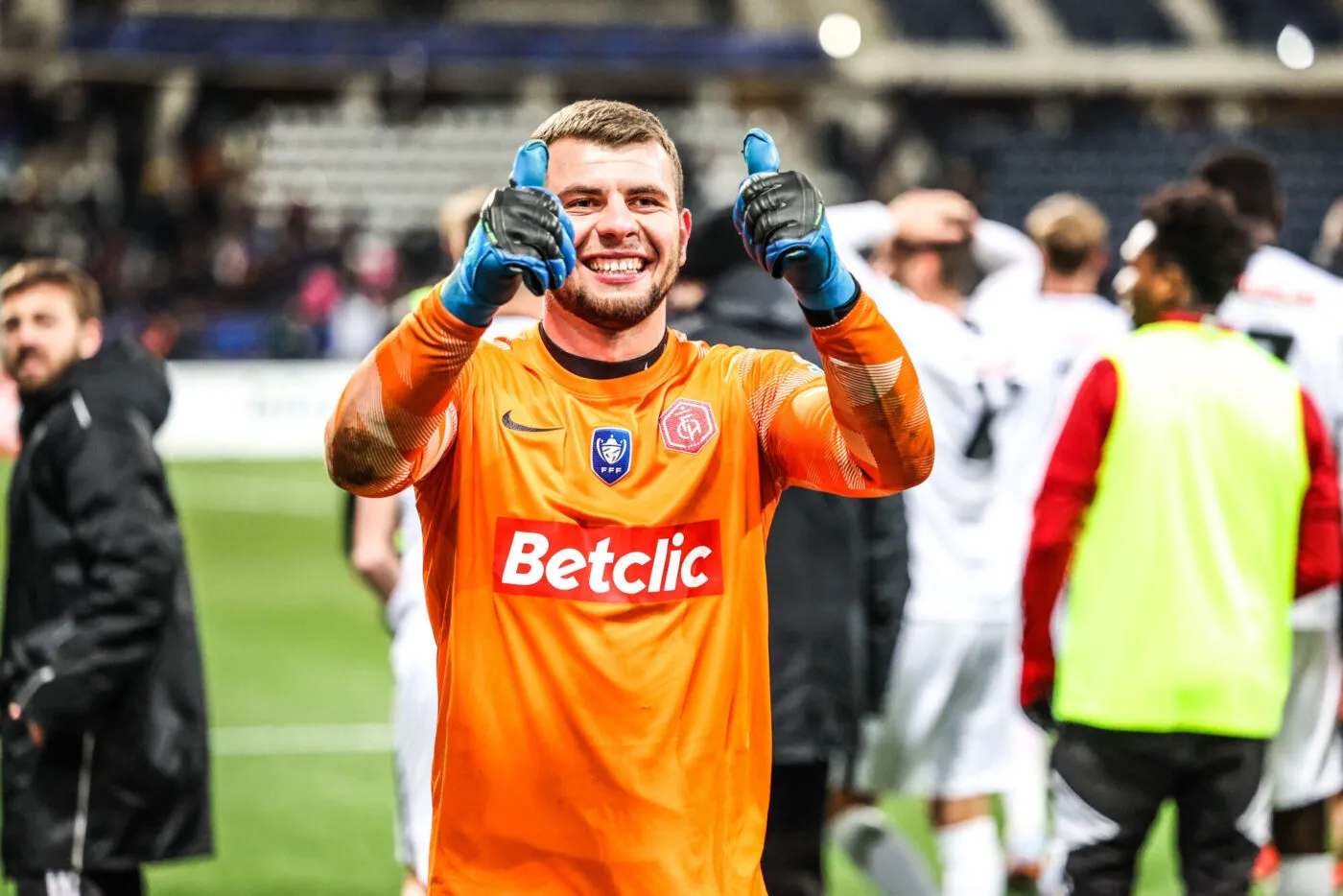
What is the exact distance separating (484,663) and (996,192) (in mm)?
26947

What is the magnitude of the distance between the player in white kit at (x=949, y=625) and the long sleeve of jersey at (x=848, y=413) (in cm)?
238

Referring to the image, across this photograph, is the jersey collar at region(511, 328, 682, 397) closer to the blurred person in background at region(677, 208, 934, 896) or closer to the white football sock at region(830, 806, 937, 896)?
the blurred person in background at region(677, 208, 934, 896)

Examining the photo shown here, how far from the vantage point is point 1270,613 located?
425 cm

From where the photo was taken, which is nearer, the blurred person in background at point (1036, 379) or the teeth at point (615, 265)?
the teeth at point (615, 265)

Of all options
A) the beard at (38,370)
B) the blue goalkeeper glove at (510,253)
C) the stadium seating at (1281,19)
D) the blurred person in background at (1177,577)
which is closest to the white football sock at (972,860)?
the blurred person in background at (1177,577)

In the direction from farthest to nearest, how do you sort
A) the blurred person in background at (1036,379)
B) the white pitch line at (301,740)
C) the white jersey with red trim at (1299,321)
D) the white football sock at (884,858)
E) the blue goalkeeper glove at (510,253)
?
the white pitch line at (301,740)
the blurred person in background at (1036,379)
the white jersey with red trim at (1299,321)
the white football sock at (884,858)
the blue goalkeeper glove at (510,253)

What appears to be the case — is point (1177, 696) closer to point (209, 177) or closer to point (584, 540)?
point (584, 540)

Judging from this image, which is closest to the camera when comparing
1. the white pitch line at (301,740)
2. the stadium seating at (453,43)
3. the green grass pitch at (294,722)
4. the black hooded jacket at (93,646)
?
the black hooded jacket at (93,646)

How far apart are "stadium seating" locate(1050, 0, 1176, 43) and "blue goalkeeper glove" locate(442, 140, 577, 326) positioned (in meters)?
33.9

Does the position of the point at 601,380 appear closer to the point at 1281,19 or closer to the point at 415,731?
the point at 415,731

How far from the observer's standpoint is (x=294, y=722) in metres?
8.87

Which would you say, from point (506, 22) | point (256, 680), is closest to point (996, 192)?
point (506, 22)

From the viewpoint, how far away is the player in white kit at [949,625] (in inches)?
211

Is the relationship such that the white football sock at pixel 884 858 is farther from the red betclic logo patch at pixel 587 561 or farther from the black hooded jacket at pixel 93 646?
the red betclic logo patch at pixel 587 561
